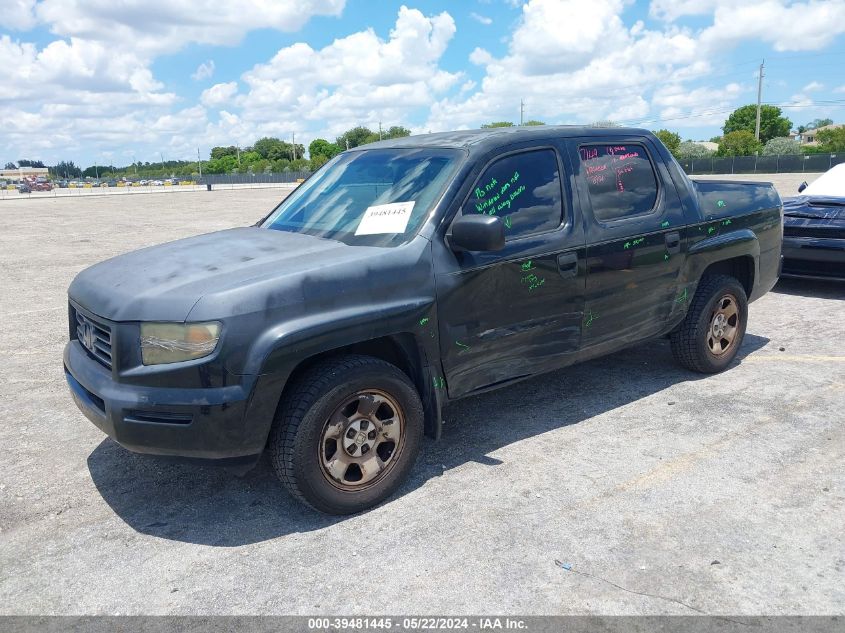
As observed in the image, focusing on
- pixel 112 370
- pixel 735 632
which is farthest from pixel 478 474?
pixel 112 370

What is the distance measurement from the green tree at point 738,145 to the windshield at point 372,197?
7809 cm

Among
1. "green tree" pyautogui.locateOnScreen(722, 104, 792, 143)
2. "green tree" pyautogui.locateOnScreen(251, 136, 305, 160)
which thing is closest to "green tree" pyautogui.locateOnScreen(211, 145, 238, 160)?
"green tree" pyautogui.locateOnScreen(251, 136, 305, 160)

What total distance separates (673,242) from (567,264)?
106cm

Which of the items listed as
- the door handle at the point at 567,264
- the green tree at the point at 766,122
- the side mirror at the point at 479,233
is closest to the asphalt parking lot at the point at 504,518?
the door handle at the point at 567,264

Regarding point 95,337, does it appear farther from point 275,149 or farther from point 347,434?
point 275,149

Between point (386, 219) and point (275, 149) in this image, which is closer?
point (386, 219)

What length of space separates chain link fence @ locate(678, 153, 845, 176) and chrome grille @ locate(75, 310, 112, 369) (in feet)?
201

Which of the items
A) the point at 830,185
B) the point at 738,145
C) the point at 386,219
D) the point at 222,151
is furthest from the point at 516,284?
the point at 222,151

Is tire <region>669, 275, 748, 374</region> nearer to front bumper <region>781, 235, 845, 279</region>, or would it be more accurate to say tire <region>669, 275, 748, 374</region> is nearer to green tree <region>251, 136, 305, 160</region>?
front bumper <region>781, 235, 845, 279</region>

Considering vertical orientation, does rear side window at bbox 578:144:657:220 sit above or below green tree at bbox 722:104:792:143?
below

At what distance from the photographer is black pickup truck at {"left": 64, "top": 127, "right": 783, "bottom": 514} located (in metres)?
3.10

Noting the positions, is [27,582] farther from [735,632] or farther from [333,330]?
[735,632]

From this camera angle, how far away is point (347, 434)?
3.40m

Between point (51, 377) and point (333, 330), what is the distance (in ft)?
12.0
